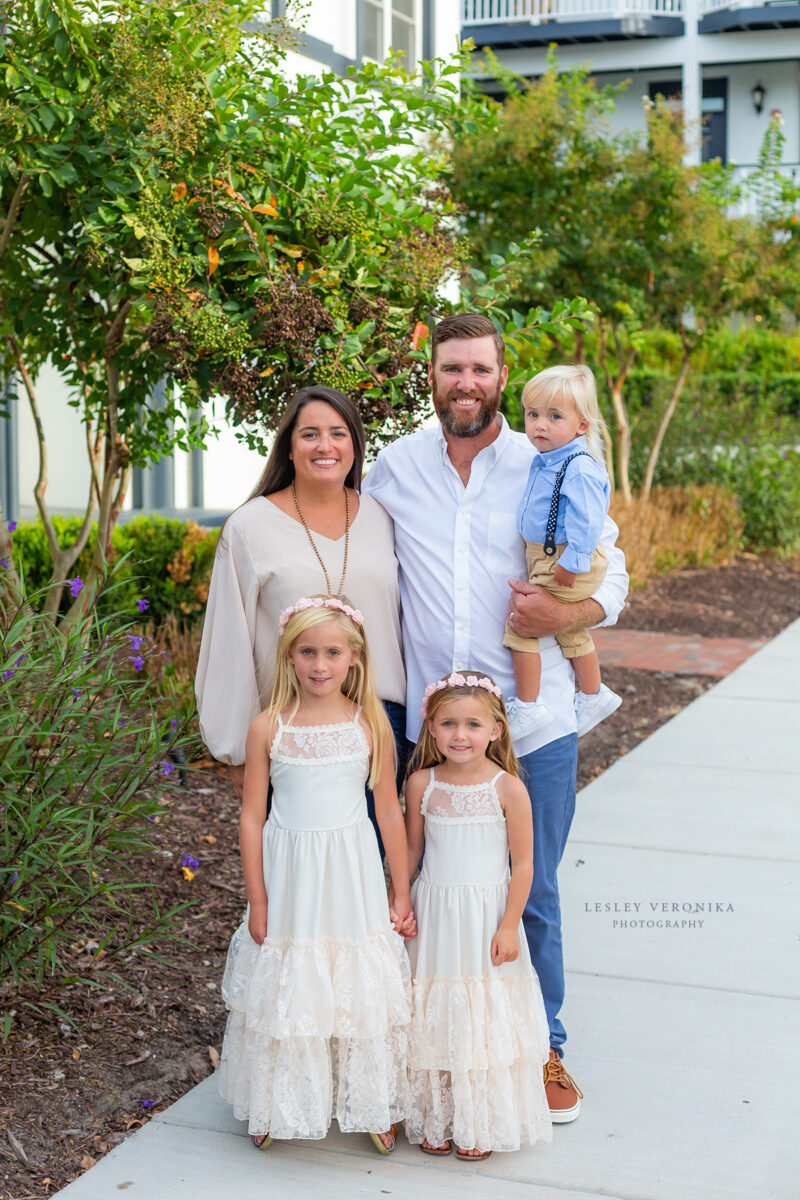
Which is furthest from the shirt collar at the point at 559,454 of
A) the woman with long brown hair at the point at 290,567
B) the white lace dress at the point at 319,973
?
the white lace dress at the point at 319,973

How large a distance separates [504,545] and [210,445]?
946 cm

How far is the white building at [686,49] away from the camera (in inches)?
995

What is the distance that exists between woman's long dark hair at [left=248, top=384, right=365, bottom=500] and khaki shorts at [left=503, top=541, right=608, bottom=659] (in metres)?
0.48

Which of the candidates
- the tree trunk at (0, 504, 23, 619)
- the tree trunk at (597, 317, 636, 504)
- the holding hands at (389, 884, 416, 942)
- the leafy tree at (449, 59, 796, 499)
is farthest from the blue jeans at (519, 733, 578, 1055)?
the tree trunk at (597, 317, 636, 504)

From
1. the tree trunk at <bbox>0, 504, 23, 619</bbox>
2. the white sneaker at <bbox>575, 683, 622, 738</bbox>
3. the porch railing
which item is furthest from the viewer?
the porch railing

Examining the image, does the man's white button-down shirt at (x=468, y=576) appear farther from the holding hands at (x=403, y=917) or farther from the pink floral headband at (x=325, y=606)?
the holding hands at (x=403, y=917)

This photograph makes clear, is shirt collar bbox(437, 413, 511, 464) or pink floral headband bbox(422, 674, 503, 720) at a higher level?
shirt collar bbox(437, 413, 511, 464)

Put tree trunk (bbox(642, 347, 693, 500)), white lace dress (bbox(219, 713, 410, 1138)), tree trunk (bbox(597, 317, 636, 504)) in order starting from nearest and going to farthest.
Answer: white lace dress (bbox(219, 713, 410, 1138)) → tree trunk (bbox(597, 317, 636, 504)) → tree trunk (bbox(642, 347, 693, 500))

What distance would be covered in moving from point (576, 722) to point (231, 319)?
70.0 inches

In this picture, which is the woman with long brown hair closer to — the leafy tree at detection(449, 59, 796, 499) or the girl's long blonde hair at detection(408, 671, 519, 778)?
the girl's long blonde hair at detection(408, 671, 519, 778)

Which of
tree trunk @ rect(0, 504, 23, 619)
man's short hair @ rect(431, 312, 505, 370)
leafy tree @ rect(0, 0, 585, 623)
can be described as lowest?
tree trunk @ rect(0, 504, 23, 619)

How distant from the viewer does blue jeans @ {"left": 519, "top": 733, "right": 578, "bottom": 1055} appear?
10.8 ft

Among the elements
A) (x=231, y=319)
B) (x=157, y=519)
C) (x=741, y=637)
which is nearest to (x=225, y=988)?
(x=231, y=319)

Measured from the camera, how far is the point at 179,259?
4.22 metres
